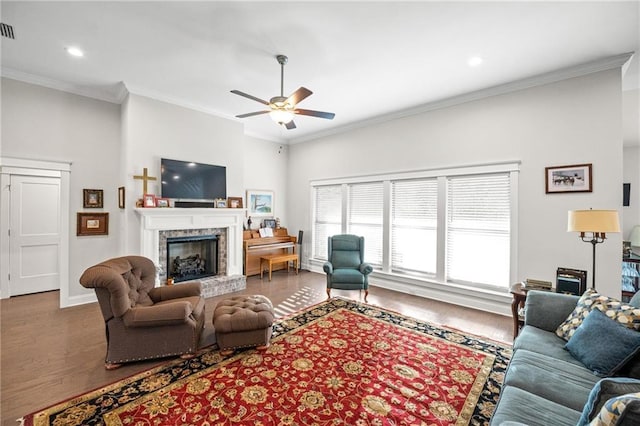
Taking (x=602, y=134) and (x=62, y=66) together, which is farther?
(x=62, y=66)

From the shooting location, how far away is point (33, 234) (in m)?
4.67

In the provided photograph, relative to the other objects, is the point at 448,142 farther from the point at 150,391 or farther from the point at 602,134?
the point at 150,391

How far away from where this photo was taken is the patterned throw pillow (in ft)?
5.70

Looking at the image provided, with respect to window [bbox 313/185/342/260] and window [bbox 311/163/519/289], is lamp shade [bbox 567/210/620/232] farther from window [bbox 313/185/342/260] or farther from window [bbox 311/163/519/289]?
window [bbox 313/185/342/260]

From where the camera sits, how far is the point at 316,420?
6.16 ft

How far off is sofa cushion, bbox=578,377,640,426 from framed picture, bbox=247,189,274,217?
584 centimetres

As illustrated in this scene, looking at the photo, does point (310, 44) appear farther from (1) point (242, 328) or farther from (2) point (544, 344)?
(2) point (544, 344)

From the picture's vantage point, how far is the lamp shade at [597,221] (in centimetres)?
247

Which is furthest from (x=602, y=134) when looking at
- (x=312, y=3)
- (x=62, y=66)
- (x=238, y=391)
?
(x=62, y=66)

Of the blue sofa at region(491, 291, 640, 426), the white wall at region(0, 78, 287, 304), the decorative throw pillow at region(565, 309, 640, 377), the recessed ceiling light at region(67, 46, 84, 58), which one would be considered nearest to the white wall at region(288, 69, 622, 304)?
the blue sofa at region(491, 291, 640, 426)

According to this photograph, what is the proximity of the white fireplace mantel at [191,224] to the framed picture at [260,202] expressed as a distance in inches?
35.6

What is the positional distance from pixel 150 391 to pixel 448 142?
484 cm

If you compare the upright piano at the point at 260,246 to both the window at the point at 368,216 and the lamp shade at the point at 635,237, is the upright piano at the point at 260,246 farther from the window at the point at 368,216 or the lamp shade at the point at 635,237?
the lamp shade at the point at 635,237

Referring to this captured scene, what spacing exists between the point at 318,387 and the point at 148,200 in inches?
144
